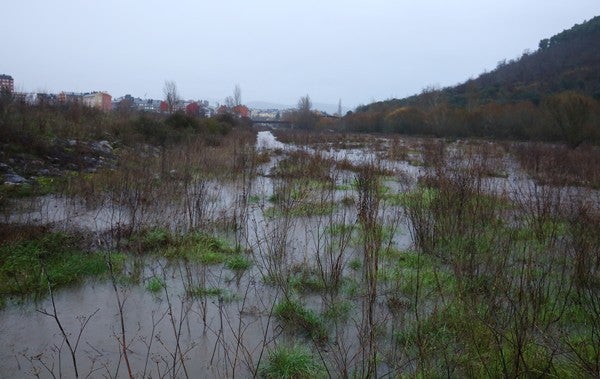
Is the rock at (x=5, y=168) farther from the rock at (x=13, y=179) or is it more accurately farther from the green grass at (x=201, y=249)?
the green grass at (x=201, y=249)

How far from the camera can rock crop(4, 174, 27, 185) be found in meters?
10.3

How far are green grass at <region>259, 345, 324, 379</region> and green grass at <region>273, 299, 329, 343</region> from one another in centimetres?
49

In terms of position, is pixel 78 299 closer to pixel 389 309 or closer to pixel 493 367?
pixel 389 309

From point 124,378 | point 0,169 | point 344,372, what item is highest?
point 0,169

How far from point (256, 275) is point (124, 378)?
7.92ft

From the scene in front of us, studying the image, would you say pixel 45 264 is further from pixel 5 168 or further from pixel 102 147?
pixel 102 147

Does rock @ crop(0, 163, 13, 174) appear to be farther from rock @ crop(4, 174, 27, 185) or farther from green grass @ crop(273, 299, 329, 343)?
green grass @ crop(273, 299, 329, 343)

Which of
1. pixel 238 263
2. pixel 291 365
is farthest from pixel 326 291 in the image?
pixel 238 263

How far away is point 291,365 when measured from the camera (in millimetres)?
3730

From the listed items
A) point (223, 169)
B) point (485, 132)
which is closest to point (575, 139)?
point (485, 132)

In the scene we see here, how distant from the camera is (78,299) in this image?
5.15 meters

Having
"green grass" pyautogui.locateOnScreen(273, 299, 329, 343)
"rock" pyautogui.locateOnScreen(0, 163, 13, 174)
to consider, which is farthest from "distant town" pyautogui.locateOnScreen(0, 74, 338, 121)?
"green grass" pyautogui.locateOnScreen(273, 299, 329, 343)

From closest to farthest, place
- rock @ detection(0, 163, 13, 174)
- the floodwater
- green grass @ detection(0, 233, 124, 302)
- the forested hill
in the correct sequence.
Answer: the floodwater < green grass @ detection(0, 233, 124, 302) < rock @ detection(0, 163, 13, 174) < the forested hill

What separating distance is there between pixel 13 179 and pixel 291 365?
973cm
